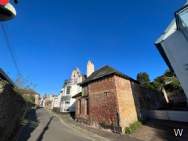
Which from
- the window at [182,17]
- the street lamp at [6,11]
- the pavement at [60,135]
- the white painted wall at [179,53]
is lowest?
the pavement at [60,135]

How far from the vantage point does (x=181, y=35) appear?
1267cm

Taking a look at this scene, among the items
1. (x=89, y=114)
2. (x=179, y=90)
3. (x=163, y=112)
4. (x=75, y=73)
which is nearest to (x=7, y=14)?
(x=89, y=114)

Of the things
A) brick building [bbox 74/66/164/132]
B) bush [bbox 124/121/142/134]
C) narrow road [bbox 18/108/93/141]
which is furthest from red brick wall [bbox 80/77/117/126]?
narrow road [bbox 18/108/93/141]

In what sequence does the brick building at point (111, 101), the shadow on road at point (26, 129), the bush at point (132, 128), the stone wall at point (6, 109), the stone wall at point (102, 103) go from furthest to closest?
the stone wall at point (102, 103) → the brick building at point (111, 101) → the bush at point (132, 128) → the shadow on road at point (26, 129) → the stone wall at point (6, 109)

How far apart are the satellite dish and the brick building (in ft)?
46.4

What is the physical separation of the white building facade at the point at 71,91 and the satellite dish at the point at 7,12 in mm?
34094

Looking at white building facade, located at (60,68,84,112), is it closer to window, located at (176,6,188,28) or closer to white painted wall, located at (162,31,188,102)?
white painted wall, located at (162,31,188,102)

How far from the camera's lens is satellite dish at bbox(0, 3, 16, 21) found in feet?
11.0

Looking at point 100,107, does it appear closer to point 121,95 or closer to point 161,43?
point 121,95

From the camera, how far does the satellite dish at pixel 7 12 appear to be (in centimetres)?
334

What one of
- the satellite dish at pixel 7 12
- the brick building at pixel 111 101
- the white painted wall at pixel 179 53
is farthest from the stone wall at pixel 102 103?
the satellite dish at pixel 7 12

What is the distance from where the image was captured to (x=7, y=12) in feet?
11.5

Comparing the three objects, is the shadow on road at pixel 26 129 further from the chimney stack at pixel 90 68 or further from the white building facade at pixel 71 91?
the white building facade at pixel 71 91

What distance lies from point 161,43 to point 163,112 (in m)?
9.97
